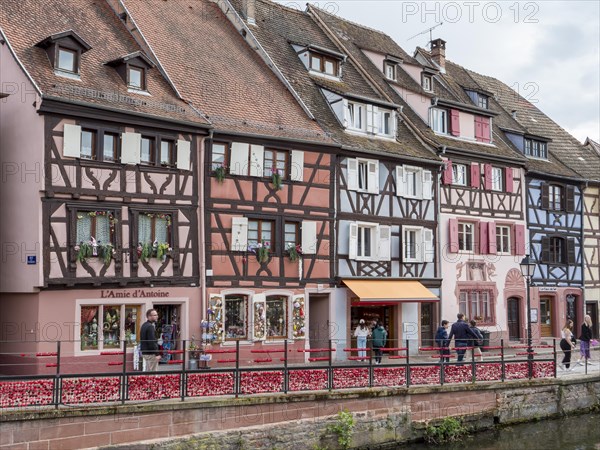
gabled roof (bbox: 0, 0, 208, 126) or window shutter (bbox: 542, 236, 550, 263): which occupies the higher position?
gabled roof (bbox: 0, 0, 208, 126)

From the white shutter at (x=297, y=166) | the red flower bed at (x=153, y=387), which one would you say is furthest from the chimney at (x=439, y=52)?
the red flower bed at (x=153, y=387)

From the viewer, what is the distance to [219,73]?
1005 inches

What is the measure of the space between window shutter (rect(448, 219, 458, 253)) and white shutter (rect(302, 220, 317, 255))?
6.75 metres

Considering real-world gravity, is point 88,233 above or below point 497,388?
above

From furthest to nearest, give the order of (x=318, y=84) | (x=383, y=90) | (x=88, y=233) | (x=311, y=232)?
(x=383, y=90) → (x=318, y=84) → (x=311, y=232) → (x=88, y=233)

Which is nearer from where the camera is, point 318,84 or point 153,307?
point 153,307

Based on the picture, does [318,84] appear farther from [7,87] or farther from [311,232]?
[7,87]

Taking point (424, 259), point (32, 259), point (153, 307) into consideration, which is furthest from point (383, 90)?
point (32, 259)

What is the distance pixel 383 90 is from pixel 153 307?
1313cm

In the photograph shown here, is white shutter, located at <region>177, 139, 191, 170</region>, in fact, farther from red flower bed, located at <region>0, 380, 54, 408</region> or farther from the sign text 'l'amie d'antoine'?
red flower bed, located at <region>0, 380, 54, 408</region>

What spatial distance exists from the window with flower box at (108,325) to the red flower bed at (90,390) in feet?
14.5

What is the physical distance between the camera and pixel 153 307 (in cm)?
2141

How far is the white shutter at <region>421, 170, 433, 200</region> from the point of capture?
93.4ft

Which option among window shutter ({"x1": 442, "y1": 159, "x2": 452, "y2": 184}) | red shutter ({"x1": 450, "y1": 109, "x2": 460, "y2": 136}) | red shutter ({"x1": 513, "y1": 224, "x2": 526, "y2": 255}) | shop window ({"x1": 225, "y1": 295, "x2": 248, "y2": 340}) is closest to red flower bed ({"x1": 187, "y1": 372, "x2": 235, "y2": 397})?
shop window ({"x1": 225, "y1": 295, "x2": 248, "y2": 340})
